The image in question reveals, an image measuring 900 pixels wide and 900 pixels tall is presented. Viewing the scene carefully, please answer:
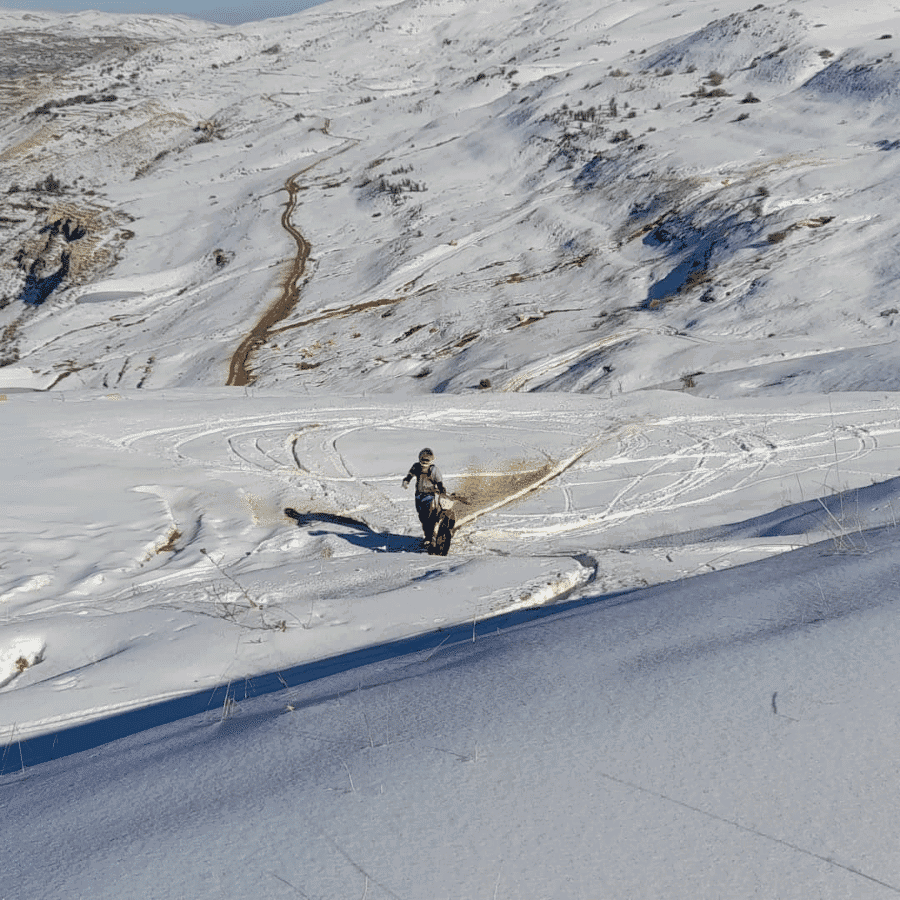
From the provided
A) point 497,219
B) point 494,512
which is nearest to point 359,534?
point 494,512

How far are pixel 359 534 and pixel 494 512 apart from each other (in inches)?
67.3

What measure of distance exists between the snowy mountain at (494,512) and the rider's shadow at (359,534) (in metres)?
0.09

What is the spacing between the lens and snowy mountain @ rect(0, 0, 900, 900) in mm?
2264

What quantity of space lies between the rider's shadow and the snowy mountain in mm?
94

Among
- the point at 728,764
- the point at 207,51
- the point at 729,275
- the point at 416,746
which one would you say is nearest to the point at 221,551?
the point at 416,746

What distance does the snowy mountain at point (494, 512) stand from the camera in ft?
7.43

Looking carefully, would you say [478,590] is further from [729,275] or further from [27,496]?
[729,275]

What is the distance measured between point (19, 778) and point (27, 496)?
796cm

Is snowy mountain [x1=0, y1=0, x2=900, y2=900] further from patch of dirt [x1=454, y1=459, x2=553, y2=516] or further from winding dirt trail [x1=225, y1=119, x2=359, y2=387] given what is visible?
winding dirt trail [x1=225, y1=119, x2=359, y2=387]

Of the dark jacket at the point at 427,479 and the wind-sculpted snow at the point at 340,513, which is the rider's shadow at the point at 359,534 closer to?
A: the wind-sculpted snow at the point at 340,513

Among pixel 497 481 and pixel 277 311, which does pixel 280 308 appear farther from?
pixel 497 481

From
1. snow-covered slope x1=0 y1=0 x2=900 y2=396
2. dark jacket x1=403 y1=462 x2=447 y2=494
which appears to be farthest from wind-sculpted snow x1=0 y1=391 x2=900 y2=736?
snow-covered slope x1=0 y1=0 x2=900 y2=396

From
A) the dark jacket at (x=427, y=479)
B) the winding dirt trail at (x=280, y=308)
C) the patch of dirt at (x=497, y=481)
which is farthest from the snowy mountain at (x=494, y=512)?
the dark jacket at (x=427, y=479)

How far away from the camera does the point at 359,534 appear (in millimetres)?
9727
